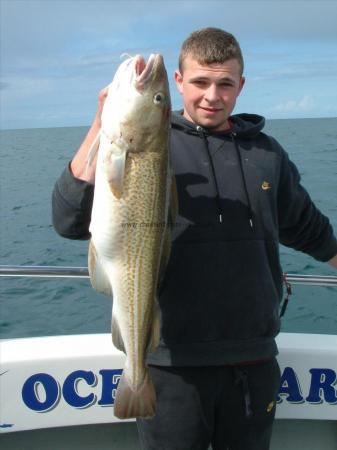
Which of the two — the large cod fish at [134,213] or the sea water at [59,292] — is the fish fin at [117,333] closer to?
the large cod fish at [134,213]

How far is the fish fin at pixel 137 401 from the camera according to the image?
2.17m

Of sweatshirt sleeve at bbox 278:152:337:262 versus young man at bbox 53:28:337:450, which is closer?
young man at bbox 53:28:337:450

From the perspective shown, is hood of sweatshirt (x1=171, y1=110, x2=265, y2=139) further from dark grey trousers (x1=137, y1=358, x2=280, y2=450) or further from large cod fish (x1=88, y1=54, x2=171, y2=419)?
dark grey trousers (x1=137, y1=358, x2=280, y2=450)

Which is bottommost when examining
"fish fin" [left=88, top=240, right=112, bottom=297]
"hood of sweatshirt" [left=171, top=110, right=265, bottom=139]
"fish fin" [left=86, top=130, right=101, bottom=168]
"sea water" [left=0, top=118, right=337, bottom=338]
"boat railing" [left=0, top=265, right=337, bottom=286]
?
"sea water" [left=0, top=118, right=337, bottom=338]

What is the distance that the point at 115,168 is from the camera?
2.00 meters

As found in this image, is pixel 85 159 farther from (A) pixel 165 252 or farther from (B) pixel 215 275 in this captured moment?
(B) pixel 215 275

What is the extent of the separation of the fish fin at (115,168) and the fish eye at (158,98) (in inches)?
10.7

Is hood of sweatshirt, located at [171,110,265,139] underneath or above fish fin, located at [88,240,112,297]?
above

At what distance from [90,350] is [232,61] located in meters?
1.94

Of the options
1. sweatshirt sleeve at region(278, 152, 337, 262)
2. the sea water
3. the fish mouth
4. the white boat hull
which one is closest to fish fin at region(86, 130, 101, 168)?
the fish mouth

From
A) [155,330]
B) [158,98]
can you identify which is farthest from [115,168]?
[155,330]

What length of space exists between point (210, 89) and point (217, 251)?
2.53 feet

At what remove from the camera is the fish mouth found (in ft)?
6.66

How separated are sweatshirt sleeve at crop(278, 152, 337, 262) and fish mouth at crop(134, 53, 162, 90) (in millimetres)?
951
